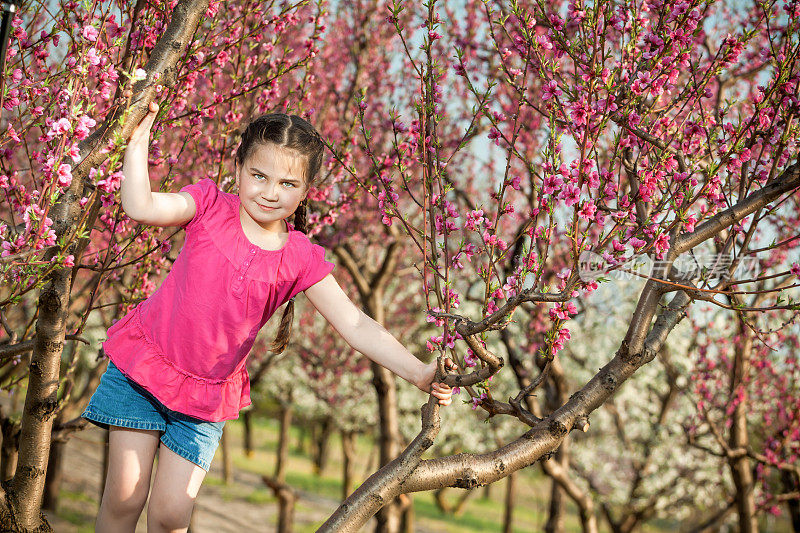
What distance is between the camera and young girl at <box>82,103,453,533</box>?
2.35 meters

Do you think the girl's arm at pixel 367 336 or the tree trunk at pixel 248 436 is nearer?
the girl's arm at pixel 367 336

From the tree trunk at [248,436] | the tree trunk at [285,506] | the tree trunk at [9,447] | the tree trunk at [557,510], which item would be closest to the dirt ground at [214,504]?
the tree trunk at [285,506]

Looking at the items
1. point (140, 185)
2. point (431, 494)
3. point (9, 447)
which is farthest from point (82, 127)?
point (431, 494)

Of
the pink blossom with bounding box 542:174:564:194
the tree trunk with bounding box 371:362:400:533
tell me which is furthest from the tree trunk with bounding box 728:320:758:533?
the pink blossom with bounding box 542:174:564:194

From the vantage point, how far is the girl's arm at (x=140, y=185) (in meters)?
2.12

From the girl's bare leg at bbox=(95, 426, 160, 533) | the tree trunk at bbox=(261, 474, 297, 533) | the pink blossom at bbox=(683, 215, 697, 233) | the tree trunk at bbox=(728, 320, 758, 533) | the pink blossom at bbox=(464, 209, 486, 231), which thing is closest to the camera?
the girl's bare leg at bbox=(95, 426, 160, 533)

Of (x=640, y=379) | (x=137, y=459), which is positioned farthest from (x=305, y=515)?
(x=137, y=459)

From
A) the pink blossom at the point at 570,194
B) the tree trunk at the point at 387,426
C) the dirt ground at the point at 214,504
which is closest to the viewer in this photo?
the pink blossom at the point at 570,194

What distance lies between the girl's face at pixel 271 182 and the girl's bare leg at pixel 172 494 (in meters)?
0.89

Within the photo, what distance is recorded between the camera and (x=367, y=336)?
2.51m

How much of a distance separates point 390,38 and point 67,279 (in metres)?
7.67

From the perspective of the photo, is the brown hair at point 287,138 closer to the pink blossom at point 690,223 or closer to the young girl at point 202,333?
the young girl at point 202,333

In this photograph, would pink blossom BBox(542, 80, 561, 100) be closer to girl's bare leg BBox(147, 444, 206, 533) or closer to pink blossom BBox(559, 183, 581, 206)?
pink blossom BBox(559, 183, 581, 206)

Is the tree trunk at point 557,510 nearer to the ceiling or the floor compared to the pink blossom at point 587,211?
nearer to the ceiling
